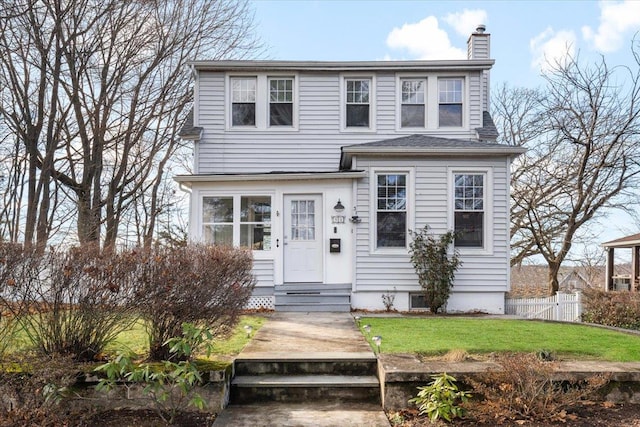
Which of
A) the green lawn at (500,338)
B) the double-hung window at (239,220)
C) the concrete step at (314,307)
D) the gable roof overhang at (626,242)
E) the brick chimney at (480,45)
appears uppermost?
the brick chimney at (480,45)

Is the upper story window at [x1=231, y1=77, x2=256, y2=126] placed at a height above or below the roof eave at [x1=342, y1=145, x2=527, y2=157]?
above

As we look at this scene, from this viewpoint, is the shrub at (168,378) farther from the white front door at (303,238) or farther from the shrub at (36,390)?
the white front door at (303,238)

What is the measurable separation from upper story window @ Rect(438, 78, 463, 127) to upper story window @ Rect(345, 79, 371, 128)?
1.85 m

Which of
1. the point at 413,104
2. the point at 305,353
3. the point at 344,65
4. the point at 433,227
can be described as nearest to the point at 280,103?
the point at 344,65

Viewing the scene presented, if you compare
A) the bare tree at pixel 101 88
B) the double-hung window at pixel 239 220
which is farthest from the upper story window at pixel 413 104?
the bare tree at pixel 101 88

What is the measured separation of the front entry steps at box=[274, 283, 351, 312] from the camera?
9430mm

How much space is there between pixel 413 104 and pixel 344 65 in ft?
6.71

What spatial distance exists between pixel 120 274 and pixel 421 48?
1290 cm

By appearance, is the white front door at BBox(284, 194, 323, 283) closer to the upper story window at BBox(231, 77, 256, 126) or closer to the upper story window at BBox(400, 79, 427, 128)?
the upper story window at BBox(231, 77, 256, 126)

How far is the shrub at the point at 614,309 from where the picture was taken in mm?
8641

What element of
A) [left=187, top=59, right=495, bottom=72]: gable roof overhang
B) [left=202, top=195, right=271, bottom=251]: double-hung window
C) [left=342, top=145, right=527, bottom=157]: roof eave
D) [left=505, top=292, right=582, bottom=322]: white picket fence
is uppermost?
[left=187, top=59, right=495, bottom=72]: gable roof overhang

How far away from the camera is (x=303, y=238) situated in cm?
998

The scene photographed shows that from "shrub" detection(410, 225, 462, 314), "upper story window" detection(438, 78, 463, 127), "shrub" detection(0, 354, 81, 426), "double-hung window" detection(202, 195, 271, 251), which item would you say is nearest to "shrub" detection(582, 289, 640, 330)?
A: "shrub" detection(410, 225, 462, 314)

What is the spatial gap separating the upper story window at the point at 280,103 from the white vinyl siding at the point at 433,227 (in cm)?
290
